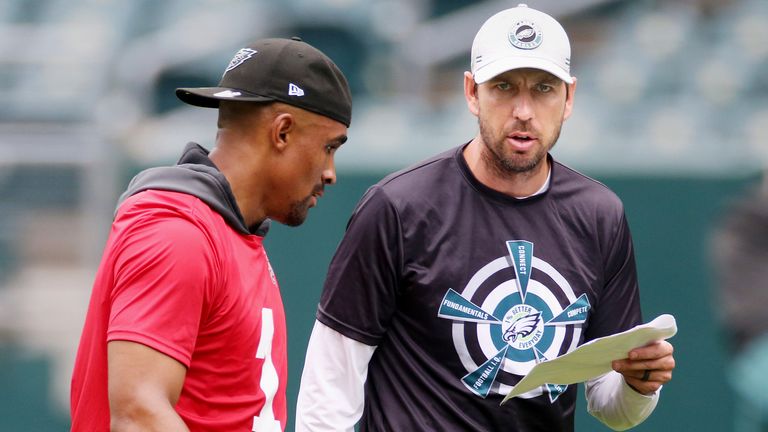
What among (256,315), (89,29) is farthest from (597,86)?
(256,315)

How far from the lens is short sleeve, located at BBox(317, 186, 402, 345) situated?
116 inches

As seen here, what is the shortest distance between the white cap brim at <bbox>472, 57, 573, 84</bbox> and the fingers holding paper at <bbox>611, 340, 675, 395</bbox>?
0.72 meters

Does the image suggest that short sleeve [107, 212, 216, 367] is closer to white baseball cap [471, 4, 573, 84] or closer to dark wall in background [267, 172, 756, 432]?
white baseball cap [471, 4, 573, 84]

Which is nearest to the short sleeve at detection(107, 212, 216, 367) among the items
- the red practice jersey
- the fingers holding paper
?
the red practice jersey

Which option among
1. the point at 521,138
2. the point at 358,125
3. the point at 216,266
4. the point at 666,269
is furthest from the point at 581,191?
the point at 358,125

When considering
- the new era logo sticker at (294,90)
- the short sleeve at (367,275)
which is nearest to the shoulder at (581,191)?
the short sleeve at (367,275)

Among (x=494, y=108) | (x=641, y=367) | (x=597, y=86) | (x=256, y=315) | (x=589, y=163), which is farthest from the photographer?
(x=597, y=86)

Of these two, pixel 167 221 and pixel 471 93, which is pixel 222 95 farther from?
pixel 471 93

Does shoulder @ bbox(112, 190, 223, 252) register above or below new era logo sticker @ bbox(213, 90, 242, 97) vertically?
below

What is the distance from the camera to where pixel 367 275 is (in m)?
2.96

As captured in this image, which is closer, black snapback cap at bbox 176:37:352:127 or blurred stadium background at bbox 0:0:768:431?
black snapback cap at bbox 176:37:352:127

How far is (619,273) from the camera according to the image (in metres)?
3.20

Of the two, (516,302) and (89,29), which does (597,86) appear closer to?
(89,29)

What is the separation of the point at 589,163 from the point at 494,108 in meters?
3.29
